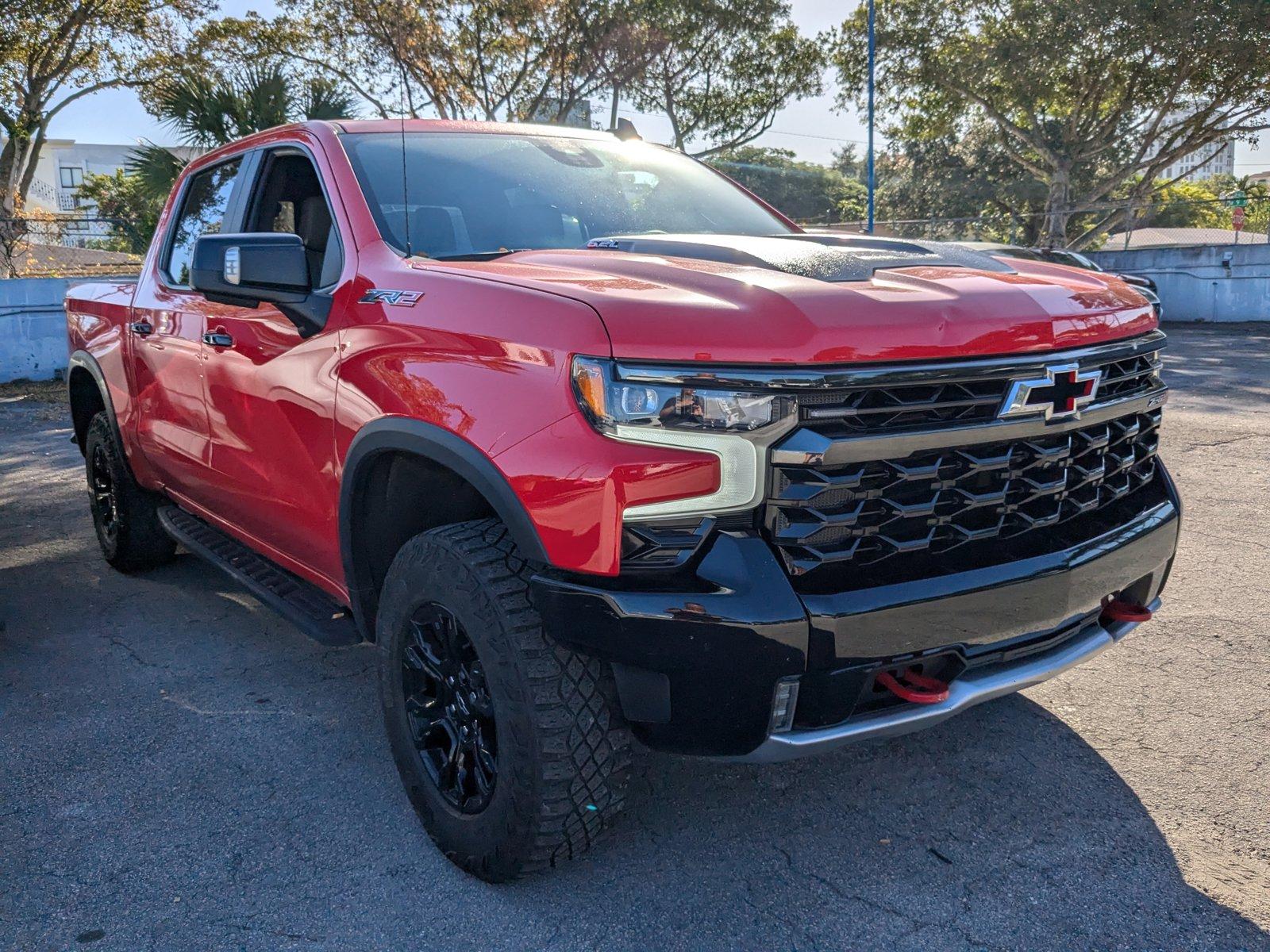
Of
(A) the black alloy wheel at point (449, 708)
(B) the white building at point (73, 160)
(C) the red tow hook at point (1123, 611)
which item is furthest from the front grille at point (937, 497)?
(B) the white building at point (73, 160)

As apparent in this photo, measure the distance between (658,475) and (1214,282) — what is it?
19.0 meters

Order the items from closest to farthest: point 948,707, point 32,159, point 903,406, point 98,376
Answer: point 903,406 < point 948,707 < point 98,376 < point 32,159

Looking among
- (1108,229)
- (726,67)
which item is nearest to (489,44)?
(726,67)

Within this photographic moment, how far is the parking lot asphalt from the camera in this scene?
2.35m

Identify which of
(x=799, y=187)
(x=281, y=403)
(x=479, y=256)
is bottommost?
(x=281, y=403)

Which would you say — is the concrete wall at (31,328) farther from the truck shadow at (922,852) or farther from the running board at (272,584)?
the truck shadow at (922,852)

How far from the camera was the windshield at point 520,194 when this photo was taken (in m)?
3.06

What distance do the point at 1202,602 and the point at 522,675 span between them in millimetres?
3207

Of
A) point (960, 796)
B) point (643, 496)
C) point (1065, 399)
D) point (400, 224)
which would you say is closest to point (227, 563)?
point (400, 224)

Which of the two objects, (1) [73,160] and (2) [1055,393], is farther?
(1) [73,160]

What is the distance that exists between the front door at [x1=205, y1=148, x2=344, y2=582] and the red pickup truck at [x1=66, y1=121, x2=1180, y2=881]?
0.02 m

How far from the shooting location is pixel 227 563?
3750mm

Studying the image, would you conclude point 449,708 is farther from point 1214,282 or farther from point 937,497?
point 1214,282

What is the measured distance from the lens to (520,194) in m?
3.26
